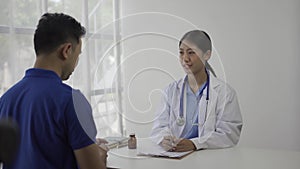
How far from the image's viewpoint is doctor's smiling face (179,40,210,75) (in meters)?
1.92

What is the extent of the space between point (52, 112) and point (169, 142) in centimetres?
91

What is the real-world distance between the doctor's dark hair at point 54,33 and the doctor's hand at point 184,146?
88cm

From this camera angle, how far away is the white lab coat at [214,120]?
6.22 ft

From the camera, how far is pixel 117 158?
1.78 m

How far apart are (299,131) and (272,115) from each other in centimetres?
26

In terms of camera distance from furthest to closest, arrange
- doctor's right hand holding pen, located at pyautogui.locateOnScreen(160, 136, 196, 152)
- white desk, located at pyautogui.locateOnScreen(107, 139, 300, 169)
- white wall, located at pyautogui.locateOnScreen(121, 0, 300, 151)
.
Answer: white wall, located at pyautogui.locateOnScreen(121, 0, 300, 151) < doctor's right hand holding pen, located at pyautogui.locateOnScreen(160, 136, 196, 152) < white desk, located at pyautogui.locateOnScreen(107, 139, 300, 169)

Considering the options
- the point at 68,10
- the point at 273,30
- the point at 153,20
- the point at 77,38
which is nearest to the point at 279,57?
the point at 273,30

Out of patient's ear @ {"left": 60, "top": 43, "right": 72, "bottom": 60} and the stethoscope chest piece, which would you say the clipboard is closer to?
the stethoscope chest piece

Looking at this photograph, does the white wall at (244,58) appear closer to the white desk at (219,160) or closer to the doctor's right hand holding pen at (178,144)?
the doctor's right hand holding pen at (178,144)

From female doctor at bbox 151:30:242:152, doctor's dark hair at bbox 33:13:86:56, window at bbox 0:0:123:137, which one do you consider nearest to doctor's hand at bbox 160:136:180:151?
female doctor at bbox 151:30:242:152

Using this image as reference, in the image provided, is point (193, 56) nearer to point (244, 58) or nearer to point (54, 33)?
point (54, 33)

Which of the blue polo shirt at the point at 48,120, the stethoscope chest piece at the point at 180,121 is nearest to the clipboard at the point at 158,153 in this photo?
the stethoscope chest piece at the point at 180,121

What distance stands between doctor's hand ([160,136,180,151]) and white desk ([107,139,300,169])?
0.12m

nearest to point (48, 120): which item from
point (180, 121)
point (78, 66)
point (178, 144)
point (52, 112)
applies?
point (52, 112)
